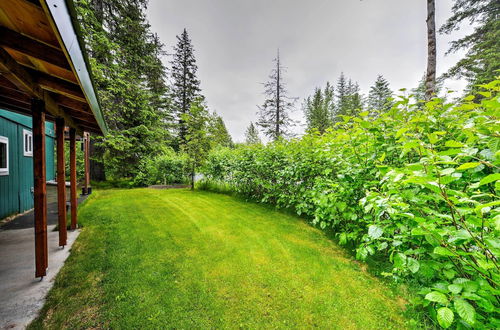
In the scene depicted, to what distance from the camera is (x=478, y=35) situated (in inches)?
410

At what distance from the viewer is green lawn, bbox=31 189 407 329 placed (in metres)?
1.88

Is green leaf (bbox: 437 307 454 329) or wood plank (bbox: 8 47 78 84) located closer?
green leaf (bbox: 437 307 454 329)

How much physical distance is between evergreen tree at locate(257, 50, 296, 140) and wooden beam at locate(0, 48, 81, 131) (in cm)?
1416

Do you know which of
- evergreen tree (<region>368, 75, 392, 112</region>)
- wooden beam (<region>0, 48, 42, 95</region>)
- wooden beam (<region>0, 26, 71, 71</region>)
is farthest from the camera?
evergreen tree (<region>368, 75, 392, 112</region>)

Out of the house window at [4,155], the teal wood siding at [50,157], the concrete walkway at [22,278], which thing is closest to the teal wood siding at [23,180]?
the house window at [4,155]

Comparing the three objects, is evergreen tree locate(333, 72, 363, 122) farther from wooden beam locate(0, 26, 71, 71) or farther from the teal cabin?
wooden beam locate(0, 26, 71, 71)

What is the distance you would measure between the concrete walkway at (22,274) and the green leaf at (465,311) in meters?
3.38

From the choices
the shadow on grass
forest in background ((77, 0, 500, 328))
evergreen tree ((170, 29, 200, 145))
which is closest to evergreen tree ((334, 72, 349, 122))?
forest in background ((77, 0, 500, 328))

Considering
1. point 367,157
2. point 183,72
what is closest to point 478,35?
point 367,157

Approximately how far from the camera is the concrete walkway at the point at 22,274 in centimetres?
187

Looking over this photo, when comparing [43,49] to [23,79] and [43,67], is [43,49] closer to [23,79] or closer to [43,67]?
[43,67]

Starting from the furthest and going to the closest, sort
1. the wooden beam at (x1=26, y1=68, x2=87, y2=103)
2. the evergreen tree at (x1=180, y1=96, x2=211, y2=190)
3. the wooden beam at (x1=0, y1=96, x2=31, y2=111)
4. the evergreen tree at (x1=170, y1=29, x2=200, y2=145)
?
the evergreen tree at (x1=170, y1=29, x2=200, y2=145) → the evergreen tree at (x1=180, y1=96, x2=211, y2=190) → the wooden beam at (x1=0, y1=96, x2=31, y2=111) → the wooden beam at (x1=26, y1=68, x2=87, y2=103)

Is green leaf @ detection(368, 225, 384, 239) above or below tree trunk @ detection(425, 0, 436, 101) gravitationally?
below

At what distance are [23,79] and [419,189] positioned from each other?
12.7 ft
